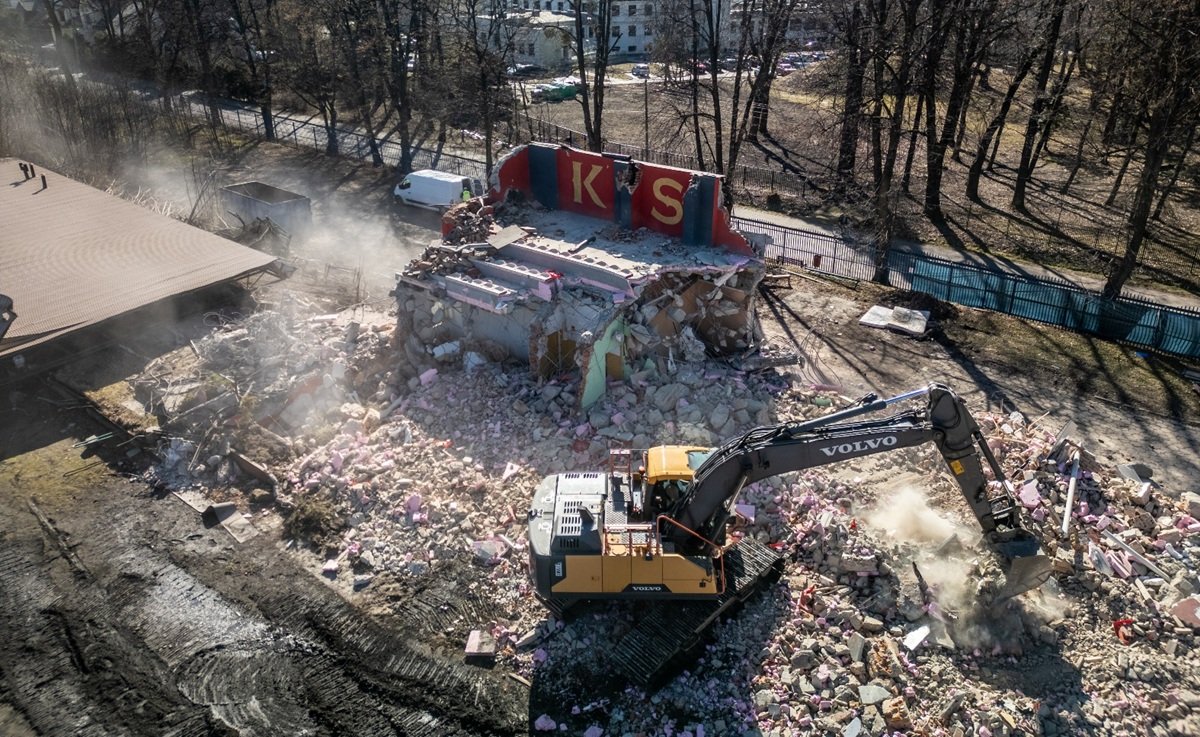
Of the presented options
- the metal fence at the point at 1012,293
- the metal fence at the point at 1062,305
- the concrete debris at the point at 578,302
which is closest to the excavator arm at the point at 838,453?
the concrete debris at the point at 578,302

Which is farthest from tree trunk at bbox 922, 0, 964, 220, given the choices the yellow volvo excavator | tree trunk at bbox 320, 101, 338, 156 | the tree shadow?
tree trunk at bbox 320, 101, 338, 156

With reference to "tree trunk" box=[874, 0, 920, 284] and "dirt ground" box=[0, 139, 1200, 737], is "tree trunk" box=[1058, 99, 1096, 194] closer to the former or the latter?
"tree trunk" box=[874, 0, 920, 284]

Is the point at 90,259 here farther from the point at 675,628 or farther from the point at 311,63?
the point at 311,63

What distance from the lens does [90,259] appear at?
20547 millimetres

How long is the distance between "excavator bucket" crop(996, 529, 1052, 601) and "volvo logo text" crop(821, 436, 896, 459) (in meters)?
2.31

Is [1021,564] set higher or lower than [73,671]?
higher

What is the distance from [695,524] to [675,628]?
1.34 metres

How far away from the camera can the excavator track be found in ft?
32.4

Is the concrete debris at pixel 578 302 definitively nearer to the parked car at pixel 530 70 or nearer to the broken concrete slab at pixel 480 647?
the broken concrete slab at pixel 480 647

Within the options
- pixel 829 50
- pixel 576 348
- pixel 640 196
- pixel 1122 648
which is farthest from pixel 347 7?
pixel 1122 648

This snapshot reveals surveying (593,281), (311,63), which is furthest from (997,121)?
(311,63)

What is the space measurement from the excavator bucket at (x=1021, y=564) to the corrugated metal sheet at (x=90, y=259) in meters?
17.5

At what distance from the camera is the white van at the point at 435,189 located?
2745 cm

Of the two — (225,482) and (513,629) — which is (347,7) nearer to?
(225,482)
